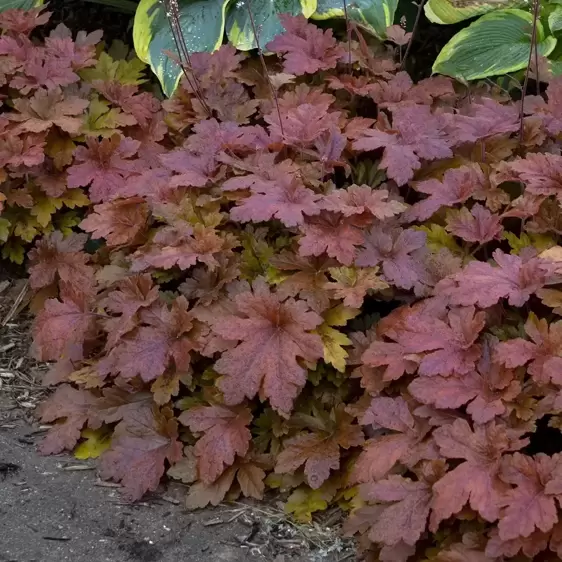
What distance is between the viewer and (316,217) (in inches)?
87.1

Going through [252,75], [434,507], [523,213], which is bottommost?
[434,507]

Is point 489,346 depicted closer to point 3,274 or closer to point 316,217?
point 316,217

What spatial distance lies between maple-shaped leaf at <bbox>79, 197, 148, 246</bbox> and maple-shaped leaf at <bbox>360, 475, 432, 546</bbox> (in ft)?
3.42

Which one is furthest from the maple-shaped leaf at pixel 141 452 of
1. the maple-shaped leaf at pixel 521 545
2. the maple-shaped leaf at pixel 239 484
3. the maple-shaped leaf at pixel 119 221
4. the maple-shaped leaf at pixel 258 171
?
the maple-shaped leaf at pixel 521 545

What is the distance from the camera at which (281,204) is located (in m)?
2.16

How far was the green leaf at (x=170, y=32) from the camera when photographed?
2930mm

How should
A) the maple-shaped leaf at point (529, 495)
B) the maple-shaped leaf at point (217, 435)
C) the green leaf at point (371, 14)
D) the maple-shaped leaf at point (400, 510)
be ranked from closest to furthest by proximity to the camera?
the maple-shaped leaf at point (529, 495) < the maple-shaped leaf at point (400, 510) < the maple-shaped leaf at point (217, 435) < the green leaf at point (371, 14)

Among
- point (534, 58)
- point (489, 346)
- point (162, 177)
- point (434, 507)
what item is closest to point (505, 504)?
point (434, 507)

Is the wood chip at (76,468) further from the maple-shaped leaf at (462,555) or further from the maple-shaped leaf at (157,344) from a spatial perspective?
the maple-shaped leaf at (462,555)

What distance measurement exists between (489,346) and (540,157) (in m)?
0.59

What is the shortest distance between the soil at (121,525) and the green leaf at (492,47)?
1602 millimetres

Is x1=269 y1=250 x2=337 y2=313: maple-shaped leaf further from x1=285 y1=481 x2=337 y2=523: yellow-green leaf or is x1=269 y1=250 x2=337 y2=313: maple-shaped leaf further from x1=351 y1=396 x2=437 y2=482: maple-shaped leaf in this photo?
x1=285 y1=481 x2=337 y2=523: yellow-green leaf

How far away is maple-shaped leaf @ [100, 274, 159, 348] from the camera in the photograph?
86.8 inches

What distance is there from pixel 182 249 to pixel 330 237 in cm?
40
